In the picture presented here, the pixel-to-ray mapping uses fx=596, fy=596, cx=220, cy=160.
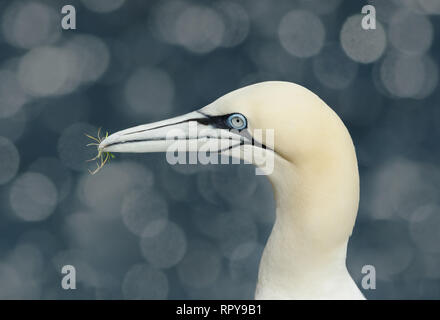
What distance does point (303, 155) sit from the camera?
2.52 m

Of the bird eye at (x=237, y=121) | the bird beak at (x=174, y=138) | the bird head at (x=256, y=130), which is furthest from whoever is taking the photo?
the bird beak at (x=174, y=138)

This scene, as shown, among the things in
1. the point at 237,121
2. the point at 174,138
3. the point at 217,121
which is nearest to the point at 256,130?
the point at 237,121

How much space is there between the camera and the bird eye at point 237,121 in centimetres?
265

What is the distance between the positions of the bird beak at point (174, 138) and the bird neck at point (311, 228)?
36 cm

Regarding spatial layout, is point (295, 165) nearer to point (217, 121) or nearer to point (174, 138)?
point (217, 121)

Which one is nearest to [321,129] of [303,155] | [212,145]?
[303,155]

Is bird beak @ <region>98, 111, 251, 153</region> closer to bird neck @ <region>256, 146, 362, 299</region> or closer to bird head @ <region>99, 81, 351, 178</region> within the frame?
bird head @ <region>99, 81, 351, 178</region>

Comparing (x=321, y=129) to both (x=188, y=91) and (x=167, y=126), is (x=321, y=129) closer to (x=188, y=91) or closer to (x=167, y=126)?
(x=167, y=126)

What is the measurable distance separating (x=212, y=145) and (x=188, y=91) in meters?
4.07

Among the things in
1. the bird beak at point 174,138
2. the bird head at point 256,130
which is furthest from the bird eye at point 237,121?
the bird beak at point 174,138

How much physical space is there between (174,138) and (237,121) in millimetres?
336

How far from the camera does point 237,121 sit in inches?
105

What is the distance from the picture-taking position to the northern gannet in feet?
8.18

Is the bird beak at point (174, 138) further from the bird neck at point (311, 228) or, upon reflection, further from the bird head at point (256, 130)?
the bird neck at point (311, 228)
